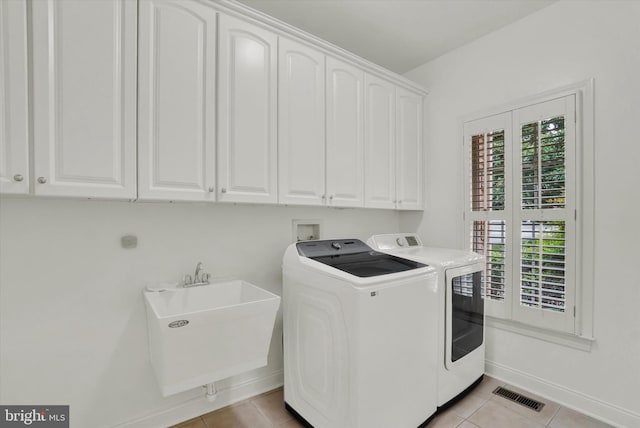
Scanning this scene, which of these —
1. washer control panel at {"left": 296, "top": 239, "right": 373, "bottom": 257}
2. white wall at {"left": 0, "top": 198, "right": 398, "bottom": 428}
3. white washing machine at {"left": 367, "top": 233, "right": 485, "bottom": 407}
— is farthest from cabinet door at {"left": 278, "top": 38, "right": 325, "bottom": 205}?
white washing machine at {"left": 367, "top": 233, "right": 485, "bottom": 407}

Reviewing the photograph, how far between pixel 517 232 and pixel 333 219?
4.49 ft

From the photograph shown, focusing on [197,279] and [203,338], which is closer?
[203,338]

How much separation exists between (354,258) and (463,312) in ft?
2.73

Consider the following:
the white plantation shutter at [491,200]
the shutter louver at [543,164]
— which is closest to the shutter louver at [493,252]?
the white plantation shutter at [491,200]

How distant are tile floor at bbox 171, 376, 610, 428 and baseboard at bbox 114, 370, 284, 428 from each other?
3 centimetres

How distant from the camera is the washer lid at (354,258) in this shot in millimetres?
1787

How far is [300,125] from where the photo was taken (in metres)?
1.99

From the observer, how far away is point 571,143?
197cm

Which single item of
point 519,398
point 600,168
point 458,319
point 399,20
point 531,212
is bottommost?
point 519,398

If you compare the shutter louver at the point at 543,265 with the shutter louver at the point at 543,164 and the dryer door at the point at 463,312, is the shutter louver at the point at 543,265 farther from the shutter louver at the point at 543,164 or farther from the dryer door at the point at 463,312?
the dryer door at the point at 463,312

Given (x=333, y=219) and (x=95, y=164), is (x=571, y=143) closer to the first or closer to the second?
(x=333, y=219)

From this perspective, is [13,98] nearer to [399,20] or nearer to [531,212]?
[399,20]

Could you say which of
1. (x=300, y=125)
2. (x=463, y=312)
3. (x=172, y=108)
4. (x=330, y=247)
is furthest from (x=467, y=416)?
(x=172, y=108)

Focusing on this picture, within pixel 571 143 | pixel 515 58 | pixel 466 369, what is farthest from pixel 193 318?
pixel 515 58
